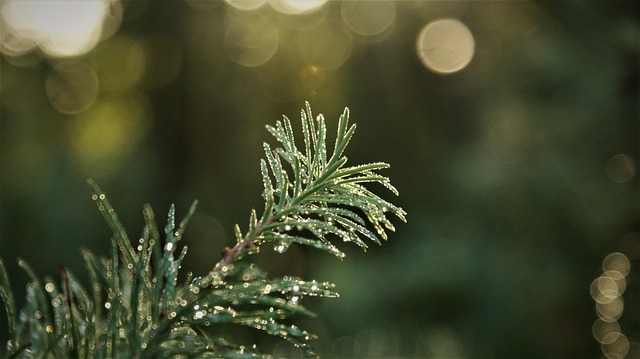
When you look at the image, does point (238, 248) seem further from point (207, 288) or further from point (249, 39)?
point (249, 39)

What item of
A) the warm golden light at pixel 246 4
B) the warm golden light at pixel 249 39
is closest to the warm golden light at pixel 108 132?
the warm golden light at pixel 249 39

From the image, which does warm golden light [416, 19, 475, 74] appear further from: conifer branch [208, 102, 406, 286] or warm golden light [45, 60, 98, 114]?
conifer branch [208, 102, 406, 286]

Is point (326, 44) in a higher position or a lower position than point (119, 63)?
lower

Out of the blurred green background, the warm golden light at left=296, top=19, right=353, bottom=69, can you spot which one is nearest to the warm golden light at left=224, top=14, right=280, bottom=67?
the blurred green background

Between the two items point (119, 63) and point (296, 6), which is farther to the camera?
point (119, 63)

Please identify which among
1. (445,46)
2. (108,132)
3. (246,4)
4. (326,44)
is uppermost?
A: (246,4)

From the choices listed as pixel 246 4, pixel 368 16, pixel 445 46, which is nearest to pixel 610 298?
pixel 445 46

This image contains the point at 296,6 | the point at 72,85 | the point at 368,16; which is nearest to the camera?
the point at 368,16

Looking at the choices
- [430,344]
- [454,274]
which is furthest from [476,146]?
[430,344]
